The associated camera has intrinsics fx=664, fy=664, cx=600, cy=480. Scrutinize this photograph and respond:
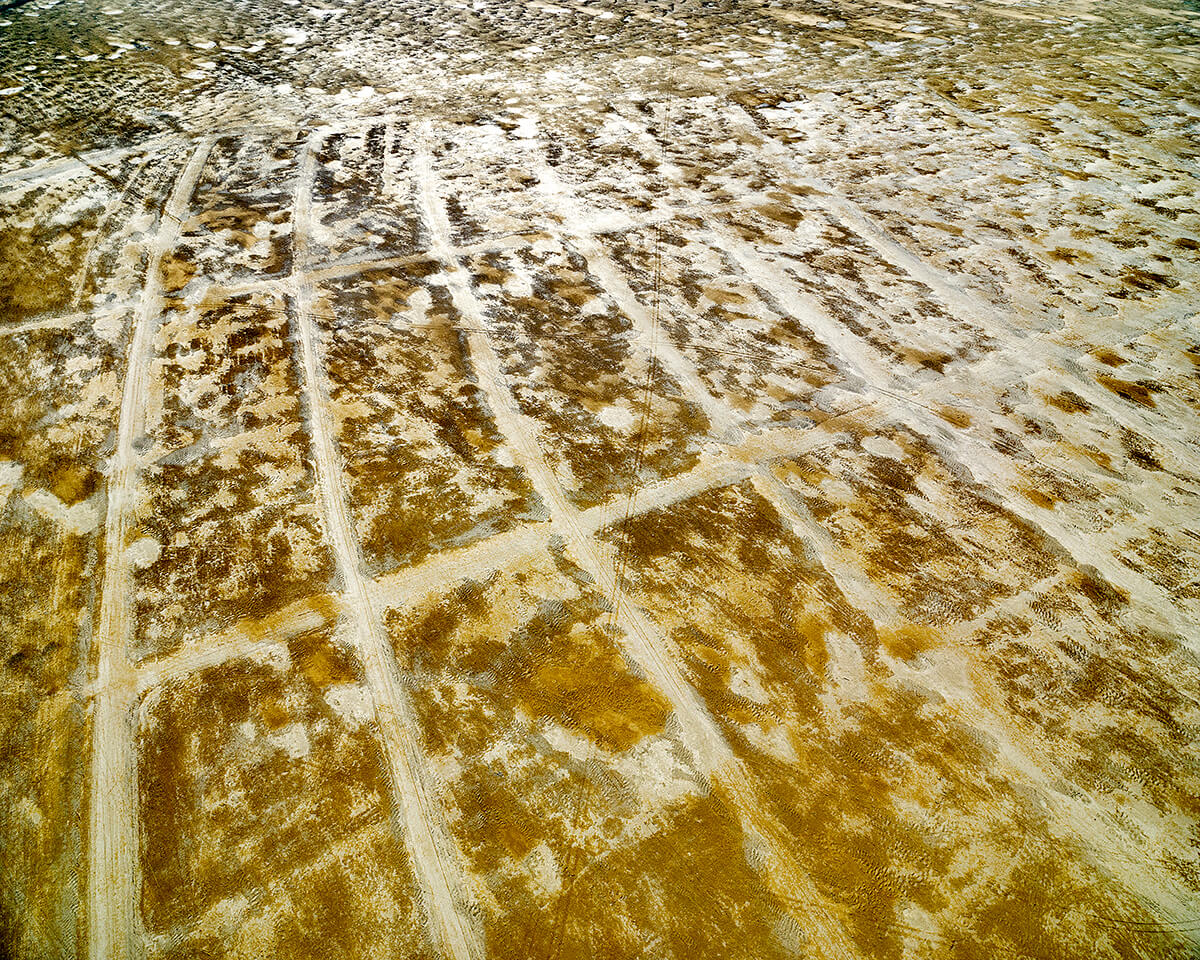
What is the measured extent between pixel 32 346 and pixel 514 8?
17.3ft

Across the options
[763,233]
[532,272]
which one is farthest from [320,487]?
[763,233]

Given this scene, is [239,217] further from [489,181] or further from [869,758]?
[869,758]

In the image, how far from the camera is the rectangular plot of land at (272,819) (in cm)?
144

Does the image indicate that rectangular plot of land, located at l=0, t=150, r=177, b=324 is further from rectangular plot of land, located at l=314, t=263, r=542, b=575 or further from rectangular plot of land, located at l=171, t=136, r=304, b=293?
rectangular plot of land, located at l=314, t=263, r=542, b=575

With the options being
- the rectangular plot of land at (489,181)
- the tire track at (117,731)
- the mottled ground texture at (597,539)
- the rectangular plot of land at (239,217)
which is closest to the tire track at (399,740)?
the mottled ground texture at (597,539)

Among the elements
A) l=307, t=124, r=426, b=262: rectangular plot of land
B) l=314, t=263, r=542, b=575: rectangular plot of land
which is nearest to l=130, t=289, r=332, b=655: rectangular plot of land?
l=314, t=263, r=542, b=575: rectangular plot of land

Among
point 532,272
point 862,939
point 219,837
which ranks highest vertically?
point 532,272

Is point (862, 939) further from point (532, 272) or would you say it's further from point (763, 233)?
point (763, 233)

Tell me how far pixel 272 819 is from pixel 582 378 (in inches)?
71.6

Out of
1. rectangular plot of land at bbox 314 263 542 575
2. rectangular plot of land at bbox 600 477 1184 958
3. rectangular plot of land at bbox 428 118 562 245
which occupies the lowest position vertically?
rectangular plot of land at bbox 600 477 1184 958

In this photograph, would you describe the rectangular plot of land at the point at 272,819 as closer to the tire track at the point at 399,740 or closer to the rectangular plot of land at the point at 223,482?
the tire track at the point at 399,740

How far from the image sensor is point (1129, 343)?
2834 mm

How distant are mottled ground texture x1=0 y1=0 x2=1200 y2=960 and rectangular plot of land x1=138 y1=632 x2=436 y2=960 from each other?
0.01m

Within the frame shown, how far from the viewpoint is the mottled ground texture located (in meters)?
1.52
